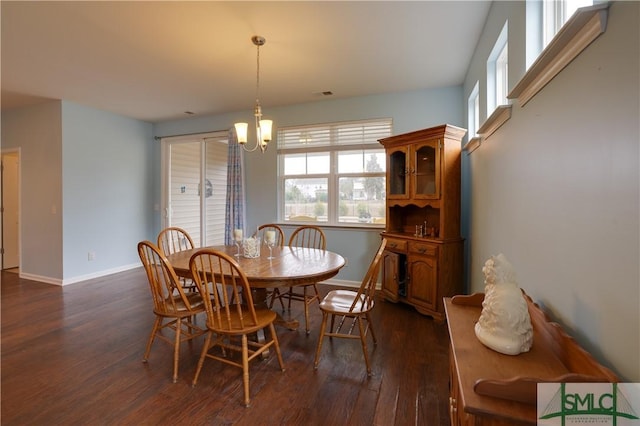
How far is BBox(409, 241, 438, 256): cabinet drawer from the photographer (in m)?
2.96

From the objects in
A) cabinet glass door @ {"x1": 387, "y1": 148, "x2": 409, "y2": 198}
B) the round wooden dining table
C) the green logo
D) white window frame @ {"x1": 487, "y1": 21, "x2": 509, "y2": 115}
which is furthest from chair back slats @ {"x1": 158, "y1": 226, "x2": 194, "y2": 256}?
white window frame @ {"x1": 487, "y1": 21, "x2": 509, "y2": 115}

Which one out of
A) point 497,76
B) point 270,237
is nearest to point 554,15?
point 497,76

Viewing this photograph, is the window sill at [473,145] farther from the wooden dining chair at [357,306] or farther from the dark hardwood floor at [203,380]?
the dark hardwood floor at [203,380]

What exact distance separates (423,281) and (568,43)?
246cm

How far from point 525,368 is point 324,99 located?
3915mm

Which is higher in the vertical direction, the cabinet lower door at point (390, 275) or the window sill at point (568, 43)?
the window sill at point (568, 43)

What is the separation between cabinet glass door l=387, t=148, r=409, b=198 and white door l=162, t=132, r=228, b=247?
312cm

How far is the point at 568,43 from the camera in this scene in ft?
3.19

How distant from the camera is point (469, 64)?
10.1ft

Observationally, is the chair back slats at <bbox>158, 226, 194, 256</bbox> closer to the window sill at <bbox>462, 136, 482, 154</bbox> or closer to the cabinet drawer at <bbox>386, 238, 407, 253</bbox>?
the cabinet drawer at <bbox>386, 238, 407, 253</bbox>

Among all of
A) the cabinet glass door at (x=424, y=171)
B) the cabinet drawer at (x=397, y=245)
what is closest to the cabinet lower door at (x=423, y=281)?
the cabinet drawer at (x=397, y=245)

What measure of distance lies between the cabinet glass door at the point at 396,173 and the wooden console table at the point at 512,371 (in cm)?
228

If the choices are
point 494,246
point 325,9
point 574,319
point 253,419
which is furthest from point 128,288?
point 574,319

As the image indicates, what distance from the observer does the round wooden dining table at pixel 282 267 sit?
199 cm
